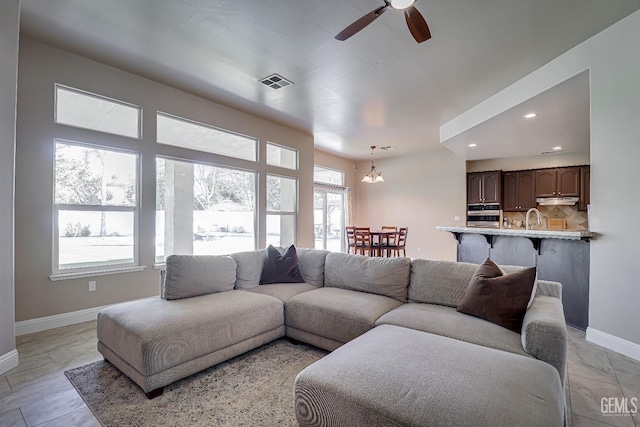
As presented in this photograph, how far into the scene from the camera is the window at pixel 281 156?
582 centimetres

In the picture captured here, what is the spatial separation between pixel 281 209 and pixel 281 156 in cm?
109

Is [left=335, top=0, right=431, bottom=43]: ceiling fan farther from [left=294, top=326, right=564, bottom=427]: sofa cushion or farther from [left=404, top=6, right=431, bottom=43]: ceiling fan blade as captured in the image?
[left=294, top=326, right=564, bottom=427]: sofa cushion

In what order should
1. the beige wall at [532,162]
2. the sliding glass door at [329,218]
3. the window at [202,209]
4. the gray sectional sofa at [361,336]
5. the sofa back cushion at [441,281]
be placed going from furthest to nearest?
the sliding glass door at [329,218] → the beige wall at [532,162] → the window at [202,209] → the sofa back cushion at [441,281] → the gray sectional sofa at [361,336]

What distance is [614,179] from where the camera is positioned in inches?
111

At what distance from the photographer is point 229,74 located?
3.75 m

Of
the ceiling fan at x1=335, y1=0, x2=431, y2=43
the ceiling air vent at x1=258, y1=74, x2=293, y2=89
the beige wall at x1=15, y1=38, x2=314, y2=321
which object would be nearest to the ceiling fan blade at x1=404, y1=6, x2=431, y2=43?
the ceiling fan at x1=335, y1=0, x2=431, y2=43

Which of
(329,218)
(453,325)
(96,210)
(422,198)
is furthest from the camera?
(329,218)

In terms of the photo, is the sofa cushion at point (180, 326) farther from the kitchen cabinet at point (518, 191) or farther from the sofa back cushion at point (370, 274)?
the kitchen cabinet at point (518, 191)

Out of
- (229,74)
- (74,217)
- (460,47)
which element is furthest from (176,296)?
(460,47)

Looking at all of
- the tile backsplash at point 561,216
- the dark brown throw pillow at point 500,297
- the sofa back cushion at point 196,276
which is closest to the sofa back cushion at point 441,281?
the dark brown throw pillow at point 500,297

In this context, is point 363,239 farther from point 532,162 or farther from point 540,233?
point 532,162

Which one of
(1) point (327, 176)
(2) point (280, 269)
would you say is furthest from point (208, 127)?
(1) point (327, 176)

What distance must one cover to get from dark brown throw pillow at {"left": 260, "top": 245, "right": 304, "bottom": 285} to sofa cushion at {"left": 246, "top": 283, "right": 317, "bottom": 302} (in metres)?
0.08

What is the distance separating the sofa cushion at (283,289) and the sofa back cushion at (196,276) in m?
0.31
